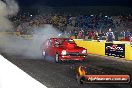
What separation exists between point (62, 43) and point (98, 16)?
3618 cm

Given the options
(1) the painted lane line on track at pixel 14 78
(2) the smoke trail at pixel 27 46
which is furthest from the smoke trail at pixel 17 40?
(1) the painted lane line on track at pixel 14 78

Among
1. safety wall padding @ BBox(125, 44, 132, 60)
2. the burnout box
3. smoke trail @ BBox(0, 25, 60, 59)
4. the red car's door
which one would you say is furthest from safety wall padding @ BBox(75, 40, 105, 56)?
the red car's door

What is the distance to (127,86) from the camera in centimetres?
925

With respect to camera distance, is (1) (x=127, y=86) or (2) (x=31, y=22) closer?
(1) (x=127, y=86)

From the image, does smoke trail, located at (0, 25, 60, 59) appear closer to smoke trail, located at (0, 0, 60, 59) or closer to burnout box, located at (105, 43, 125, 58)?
smoke trail, located at (0, 0, 60, 59)

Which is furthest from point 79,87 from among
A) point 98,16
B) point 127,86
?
point 98,16

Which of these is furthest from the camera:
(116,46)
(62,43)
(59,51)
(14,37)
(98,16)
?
(98,16)

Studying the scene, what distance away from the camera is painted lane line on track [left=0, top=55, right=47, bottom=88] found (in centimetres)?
457

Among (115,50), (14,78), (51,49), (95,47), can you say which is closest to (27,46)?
(95,47)

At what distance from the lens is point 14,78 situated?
502 centimetres

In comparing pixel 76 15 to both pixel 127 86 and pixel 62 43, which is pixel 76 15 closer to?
pixel 62 43

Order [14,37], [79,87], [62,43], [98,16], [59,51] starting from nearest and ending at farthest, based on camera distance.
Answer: [79,87], [59,51], [62,43], [14,37], [98,16]

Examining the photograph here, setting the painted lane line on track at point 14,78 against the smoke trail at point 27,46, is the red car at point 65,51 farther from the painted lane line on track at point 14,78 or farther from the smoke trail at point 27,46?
the painted lane line on track at point 14,78

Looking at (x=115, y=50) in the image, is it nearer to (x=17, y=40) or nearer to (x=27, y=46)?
(x=27, y=46)
